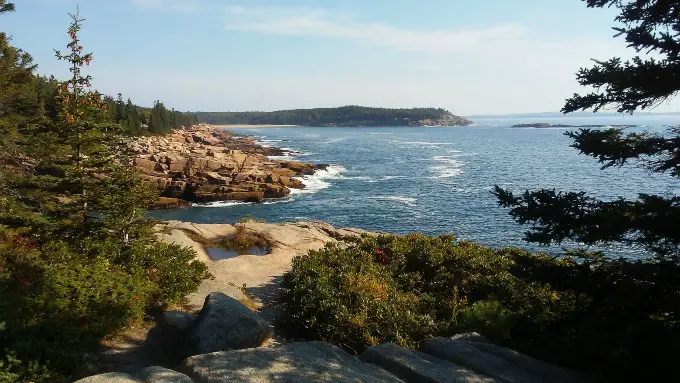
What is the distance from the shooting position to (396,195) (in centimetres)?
4775

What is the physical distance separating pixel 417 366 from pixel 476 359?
123 cm

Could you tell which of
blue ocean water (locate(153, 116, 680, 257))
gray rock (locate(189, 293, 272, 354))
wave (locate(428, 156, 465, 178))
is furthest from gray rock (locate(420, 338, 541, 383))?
wave (locate(428, 156, 465, 178))

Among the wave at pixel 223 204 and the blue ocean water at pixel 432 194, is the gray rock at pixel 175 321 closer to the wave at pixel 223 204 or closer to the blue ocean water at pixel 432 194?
the blue ocean water at pixel 432 194

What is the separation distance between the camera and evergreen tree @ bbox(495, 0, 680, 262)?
23.4ft

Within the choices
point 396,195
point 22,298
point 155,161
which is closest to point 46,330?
point 22,298

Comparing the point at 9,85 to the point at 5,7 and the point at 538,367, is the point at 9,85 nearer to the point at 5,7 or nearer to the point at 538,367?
the point at 5,7

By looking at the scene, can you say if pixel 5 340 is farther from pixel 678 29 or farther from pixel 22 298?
pixel 678 29

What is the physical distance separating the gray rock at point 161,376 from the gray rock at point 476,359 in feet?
14.6

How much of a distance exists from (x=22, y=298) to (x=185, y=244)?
35.3ft

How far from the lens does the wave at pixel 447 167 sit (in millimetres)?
61656

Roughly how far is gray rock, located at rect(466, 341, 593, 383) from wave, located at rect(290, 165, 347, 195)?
135ft

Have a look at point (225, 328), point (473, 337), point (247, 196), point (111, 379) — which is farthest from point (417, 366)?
point (247, 196)

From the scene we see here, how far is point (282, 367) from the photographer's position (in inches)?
274

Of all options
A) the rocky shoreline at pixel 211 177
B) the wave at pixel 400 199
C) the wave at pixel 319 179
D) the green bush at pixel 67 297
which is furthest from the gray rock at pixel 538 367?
the wave at pixel 319 179
